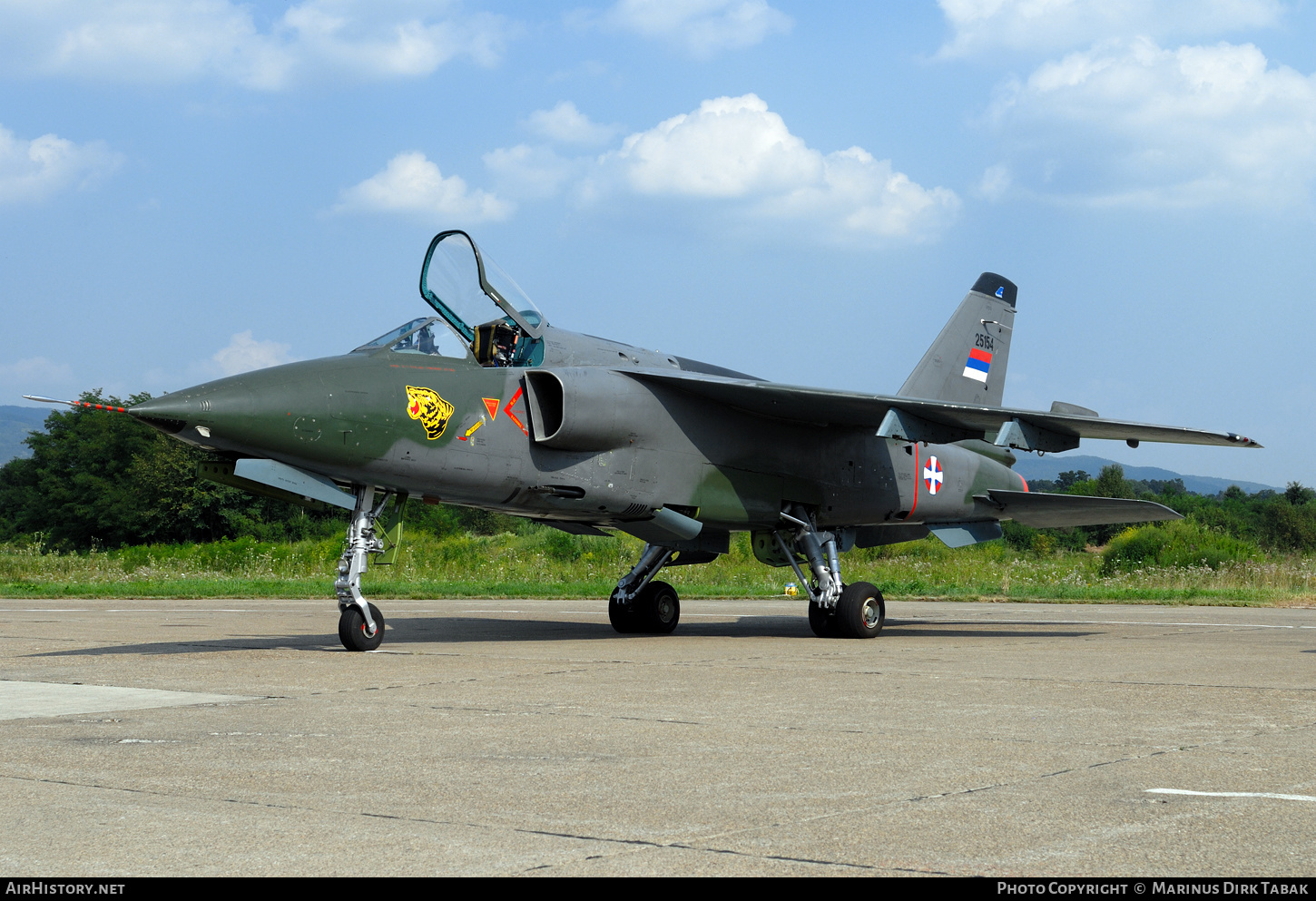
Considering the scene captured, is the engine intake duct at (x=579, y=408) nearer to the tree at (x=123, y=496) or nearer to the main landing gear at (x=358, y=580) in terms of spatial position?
the main landing gear at (x=358, y=580)

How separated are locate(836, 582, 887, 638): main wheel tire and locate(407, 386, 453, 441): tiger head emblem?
5377mm

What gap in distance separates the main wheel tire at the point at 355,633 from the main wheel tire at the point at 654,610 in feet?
14.6

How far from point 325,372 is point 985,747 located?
709 centimetres

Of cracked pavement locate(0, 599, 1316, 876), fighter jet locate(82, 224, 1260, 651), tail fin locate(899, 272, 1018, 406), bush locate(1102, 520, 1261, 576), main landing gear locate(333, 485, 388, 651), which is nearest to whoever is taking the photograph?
cracked pavement locate(0, 599, 1316, 876)

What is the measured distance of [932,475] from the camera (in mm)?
16094

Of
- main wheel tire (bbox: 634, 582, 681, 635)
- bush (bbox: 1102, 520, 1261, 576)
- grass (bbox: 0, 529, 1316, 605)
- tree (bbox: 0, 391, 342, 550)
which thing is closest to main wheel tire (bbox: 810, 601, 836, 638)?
main wheel tire (bbox: 634, 582, 681, 635)

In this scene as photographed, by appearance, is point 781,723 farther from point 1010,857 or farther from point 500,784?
point 1010,857

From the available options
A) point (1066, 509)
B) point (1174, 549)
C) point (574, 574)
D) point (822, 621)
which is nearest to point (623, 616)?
point (822, 621)

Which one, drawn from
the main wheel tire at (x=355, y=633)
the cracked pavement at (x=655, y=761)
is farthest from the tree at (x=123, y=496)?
the cracked pavement at (x=655, y=761)

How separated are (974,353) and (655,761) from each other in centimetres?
1350

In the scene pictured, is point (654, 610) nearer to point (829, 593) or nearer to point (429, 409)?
point (829, 593)

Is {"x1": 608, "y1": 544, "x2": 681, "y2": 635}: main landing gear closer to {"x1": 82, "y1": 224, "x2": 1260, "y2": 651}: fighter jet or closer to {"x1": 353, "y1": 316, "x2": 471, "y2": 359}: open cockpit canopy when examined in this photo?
{"x1": 82, "y1": 224, "x2": 1260, "y2": 651}: fighter jet

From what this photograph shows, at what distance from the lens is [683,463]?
1341 cm

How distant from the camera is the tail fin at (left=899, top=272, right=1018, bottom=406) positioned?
688 inches
